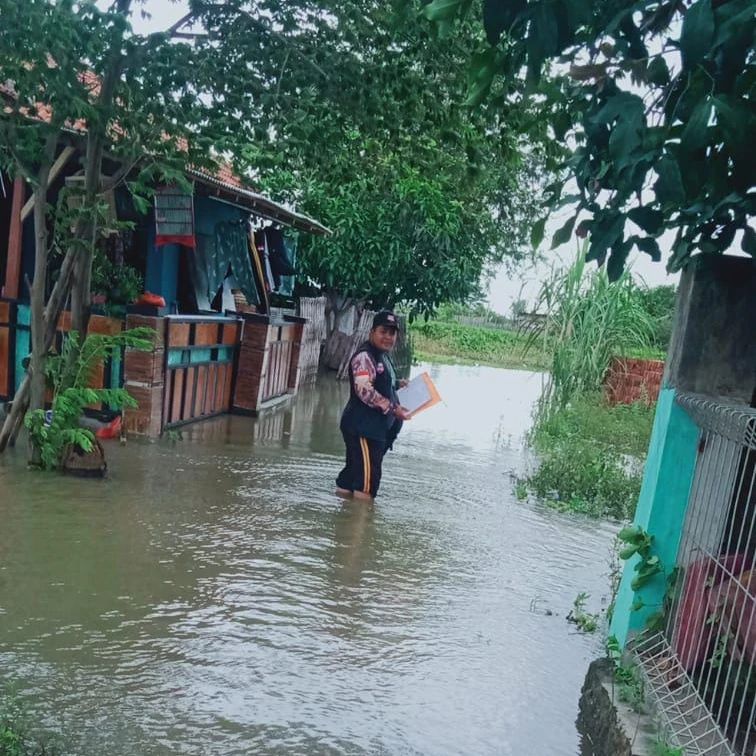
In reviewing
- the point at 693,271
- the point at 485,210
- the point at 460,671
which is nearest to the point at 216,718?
the point at 460,671

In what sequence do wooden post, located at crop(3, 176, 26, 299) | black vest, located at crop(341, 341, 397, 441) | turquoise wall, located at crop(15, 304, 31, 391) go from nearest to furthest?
black vest, located at crop(341, 341, 397, 441) → wooden post, located at crop(3, 176, 26, 299) → turquoise wall, located at crop(15, 304, 31, 391)

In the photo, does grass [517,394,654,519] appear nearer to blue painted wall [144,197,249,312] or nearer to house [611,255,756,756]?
house [611,255,756,756]

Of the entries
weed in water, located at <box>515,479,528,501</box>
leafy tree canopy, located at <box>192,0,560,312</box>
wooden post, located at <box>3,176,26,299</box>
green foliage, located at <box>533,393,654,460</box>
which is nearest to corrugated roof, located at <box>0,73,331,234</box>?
leafy tree canopy, located at <box>192,0,560,312</box>

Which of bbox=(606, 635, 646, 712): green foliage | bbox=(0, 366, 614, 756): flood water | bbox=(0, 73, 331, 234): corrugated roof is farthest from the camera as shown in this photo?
bbox=(0, 73, 331, 234): corrugated roof

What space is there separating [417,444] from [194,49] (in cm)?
625

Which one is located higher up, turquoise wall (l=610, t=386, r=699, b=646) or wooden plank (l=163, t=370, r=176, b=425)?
turquoise wall (l=610, t=386, r=699, b=646)

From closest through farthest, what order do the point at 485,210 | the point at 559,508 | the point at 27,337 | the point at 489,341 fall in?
the point at 559,508 → the point at 27,337 → the point at 485,210 → the point at 489,341

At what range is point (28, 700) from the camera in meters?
3.75

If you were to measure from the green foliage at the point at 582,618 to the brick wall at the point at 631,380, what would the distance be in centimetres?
823

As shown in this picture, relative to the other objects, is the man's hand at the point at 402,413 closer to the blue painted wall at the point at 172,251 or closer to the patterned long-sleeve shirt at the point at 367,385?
the patterned long-sleeve shirt at the point at 367,385

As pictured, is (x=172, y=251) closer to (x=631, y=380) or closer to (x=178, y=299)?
(x=178, y=299)

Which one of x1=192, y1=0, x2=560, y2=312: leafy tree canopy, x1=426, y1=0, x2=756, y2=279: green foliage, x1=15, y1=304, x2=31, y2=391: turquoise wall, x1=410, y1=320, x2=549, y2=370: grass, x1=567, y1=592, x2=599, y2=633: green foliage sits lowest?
x1=410, y1=320, x2=549, y2=370: grass

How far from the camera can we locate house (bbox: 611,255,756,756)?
3.55 metres

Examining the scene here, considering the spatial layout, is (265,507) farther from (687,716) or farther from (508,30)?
(508,30)
